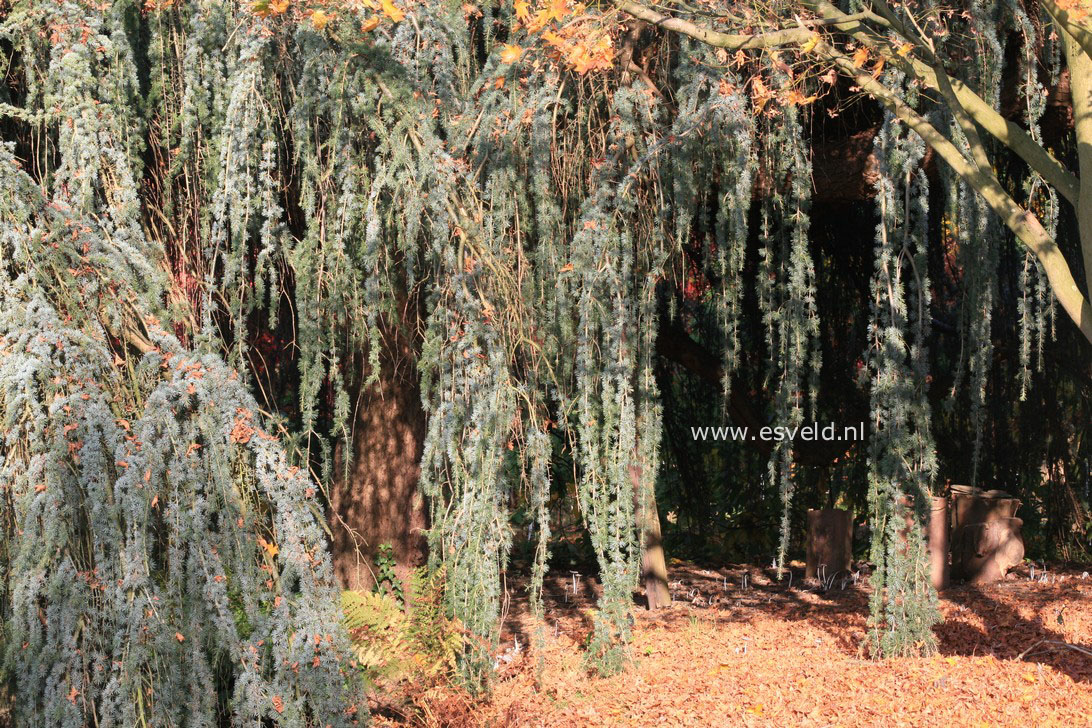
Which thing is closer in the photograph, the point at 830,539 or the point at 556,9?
the point at 556,9

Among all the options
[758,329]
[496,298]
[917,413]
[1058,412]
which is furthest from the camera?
[758,329]

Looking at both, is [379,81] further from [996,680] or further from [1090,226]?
[996,680]

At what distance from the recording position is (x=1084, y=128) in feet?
11.8

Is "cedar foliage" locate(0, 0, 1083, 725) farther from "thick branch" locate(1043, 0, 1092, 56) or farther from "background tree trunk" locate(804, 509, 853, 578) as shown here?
"background tree trunk" locate(804, 509, 853, 578)

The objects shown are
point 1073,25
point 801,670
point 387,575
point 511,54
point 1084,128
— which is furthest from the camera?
point 387,575

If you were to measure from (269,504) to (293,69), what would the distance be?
1.86 metres

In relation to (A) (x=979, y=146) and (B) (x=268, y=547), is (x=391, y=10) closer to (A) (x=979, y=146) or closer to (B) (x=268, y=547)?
(B) (x=268, y=547)

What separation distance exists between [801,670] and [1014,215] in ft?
6.79

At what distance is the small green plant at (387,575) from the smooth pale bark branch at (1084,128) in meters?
3.34

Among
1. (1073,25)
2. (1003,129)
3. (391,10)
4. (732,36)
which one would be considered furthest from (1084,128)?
(391,10)

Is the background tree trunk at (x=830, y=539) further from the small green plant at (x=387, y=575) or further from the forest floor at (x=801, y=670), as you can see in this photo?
the small green plant at (x=387, y=575)

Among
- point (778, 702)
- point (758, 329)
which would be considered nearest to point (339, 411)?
point (778, 702)

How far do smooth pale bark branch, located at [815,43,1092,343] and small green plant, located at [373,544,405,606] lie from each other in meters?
3.11

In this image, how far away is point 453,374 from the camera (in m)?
3.93
